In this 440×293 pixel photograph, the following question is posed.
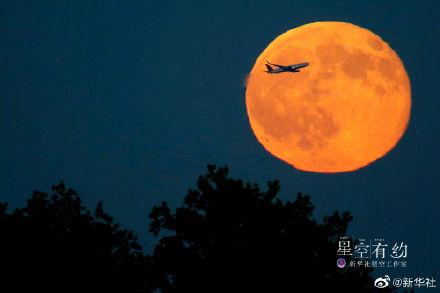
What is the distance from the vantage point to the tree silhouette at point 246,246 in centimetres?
2442

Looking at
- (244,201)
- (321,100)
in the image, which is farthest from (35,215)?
(321,100)

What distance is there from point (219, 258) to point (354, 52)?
834 inches

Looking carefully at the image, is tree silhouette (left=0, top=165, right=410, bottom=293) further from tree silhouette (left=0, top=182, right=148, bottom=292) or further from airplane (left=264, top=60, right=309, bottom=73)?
airplane (left=264, top=60, right=309, bottom=73)

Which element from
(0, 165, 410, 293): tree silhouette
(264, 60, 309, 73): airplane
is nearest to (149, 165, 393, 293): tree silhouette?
(0, 165, 410, 293): tree silhouette

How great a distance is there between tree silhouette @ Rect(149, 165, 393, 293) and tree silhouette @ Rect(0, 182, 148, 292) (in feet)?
4.02

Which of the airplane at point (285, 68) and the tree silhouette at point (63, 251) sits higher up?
the airplane at point (285, 68)

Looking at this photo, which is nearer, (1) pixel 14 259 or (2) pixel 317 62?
(1) pixel 14 259

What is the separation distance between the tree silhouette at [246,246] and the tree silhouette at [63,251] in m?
1.22

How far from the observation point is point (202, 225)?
84.4ft

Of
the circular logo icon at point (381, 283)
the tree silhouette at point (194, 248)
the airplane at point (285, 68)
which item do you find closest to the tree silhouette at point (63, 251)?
the tree silhouette at point (194, 248)

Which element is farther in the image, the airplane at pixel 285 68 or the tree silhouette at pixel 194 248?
the airplane at pixel 285 68

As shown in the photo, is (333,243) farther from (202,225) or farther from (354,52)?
(354,52)

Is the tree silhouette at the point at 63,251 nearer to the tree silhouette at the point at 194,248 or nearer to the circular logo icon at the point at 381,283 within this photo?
the tree silhouette at the point at 194,248

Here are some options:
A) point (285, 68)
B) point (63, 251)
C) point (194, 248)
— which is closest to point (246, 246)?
point (194, 248)
